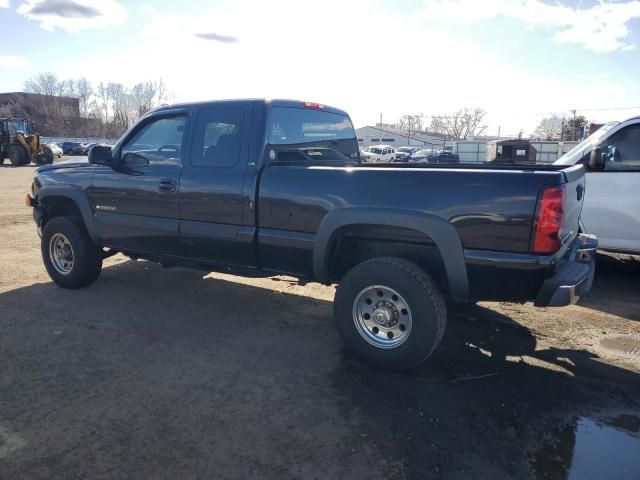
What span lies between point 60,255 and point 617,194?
648cm

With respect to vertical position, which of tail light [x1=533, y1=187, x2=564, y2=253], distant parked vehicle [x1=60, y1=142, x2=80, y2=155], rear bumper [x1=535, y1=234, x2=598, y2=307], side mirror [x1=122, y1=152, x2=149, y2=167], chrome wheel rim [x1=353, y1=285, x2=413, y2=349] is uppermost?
distant parked vehicle [x1=60, y1=142, x2=80, y2=155]

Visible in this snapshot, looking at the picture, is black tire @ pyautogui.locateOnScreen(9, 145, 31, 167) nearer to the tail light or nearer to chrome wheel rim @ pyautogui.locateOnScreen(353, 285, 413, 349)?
chrome wheel rim @ pyautogui.locateOnScreen(353, 285, 413, 349)

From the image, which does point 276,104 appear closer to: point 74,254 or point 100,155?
point 100,155

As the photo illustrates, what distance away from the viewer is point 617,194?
18.8 ft

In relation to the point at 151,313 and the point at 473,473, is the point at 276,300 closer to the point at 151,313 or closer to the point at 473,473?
the point at 151,313

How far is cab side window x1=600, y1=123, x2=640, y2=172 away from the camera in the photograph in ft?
18.8

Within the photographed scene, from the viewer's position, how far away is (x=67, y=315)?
4.66 m

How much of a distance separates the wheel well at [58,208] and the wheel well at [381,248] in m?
3.18

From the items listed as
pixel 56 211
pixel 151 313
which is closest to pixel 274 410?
pixel 151 313

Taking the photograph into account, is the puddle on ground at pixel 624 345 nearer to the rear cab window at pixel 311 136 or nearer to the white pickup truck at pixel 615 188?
the white pickup truck at pixel 615 188

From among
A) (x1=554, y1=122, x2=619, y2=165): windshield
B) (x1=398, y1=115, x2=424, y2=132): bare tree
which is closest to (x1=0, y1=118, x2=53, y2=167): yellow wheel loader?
(x1=554, y1=122, x2=619, y2=165): windshield

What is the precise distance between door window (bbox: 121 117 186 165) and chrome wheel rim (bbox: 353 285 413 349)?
2.19 meters

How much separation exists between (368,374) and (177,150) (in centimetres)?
265

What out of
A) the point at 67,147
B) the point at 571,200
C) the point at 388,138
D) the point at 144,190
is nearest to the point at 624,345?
the point at 571,200
